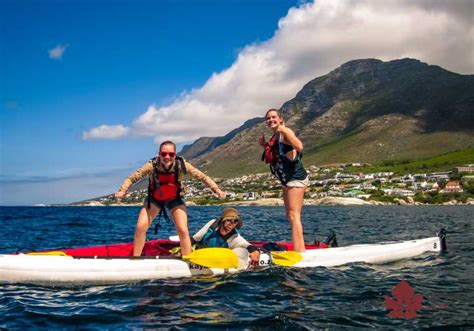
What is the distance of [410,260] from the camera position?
12.7 m

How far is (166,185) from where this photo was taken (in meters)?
9.84

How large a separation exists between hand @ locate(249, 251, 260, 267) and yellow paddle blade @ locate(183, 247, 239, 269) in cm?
42

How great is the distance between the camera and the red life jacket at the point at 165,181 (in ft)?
32.2

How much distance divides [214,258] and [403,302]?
418 centimetres

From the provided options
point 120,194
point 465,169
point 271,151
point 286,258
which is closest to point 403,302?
point 286,258

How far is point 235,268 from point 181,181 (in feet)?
8.29

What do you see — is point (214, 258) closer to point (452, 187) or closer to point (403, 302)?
point (403, 302)

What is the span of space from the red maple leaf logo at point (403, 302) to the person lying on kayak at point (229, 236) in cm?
338

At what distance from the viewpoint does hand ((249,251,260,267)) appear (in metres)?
10.4

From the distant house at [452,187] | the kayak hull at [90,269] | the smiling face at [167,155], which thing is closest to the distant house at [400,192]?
the distant house at [452,187]

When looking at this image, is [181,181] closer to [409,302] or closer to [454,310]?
[409,302]

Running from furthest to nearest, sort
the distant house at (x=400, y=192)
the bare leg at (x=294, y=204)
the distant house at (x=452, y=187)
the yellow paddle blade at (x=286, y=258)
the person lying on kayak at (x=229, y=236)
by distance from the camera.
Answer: the distant house at (x=400, y=192), the distant house at (x=452, y=187), the yellow paddle blade at (x=286, y=258), the bare leg at (x=294, y=204), the person lying on kayak at (x=229, y=236)

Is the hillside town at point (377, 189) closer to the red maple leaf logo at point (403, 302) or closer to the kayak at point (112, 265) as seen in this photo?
the kayak at point (112, 265)

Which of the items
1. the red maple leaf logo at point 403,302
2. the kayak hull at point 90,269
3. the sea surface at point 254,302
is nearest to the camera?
the sea surface at point 254,302
